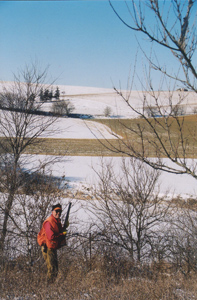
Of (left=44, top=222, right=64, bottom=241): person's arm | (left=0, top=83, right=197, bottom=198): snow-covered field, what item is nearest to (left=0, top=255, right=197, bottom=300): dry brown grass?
(left=44, top=222, right=64, bottom=241): person's arm

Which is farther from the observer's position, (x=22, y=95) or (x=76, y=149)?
(x=76, y=149)

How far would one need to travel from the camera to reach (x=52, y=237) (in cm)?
516

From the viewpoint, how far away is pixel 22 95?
10039 mm

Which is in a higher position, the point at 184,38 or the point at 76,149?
the point at 76,149

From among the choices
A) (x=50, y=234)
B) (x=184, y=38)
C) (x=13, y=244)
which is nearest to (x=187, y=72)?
(x=184, y=38)

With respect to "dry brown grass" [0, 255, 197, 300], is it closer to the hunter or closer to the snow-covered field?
the hunter

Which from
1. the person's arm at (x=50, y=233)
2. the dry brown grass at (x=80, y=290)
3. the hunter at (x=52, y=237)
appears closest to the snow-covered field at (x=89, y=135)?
the hunter at (x=52, y=237)

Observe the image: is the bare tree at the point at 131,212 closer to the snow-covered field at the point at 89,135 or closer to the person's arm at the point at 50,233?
the snow-covered field at the point at 89,135

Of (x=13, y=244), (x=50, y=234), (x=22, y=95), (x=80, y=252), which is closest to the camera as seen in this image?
(x=50, y=234)

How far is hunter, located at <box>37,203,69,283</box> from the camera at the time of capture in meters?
5.20

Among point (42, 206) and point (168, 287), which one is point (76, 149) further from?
point (168, 287)

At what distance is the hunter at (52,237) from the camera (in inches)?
205

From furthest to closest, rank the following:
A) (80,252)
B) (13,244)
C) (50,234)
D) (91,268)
→ (13,244) < (80,252) < (91,268) < (50,234)

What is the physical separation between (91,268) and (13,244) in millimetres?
2748
